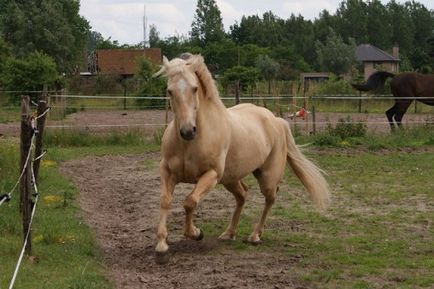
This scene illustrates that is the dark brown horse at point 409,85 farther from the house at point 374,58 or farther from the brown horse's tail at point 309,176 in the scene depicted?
the house at point 374,58

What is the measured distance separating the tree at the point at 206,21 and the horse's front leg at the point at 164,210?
75.9 metres

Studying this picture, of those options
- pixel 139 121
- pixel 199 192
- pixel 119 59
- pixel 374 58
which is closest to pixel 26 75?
pixel 139 121

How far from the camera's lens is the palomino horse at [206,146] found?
5.85 meters

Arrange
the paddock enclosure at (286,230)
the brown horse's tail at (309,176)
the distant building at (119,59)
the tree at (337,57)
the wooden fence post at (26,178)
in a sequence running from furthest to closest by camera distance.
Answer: the tree at (337,57), the distant building at (119,59), the brown horse's tail at (309,176), the wooden fence post at (26,178), the paddock enclosure at (286,230)

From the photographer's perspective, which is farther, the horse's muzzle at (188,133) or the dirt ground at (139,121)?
the dirt ground at (139,121)

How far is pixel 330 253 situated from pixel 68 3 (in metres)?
53.0

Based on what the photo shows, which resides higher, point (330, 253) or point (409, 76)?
point (409, 76)

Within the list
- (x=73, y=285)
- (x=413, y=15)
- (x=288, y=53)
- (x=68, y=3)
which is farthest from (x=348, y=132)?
(x=413, y=15)

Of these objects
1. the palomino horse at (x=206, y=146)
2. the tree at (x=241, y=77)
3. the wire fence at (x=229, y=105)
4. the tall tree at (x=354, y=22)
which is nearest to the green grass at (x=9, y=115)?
the wire fence at (x=229, y=105)

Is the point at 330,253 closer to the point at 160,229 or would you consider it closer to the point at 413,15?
the point at 160,229

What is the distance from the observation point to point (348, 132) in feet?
55.5

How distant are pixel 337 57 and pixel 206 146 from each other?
7289 centimetres

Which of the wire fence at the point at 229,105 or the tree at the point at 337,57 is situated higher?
the tree at the point at 337,57

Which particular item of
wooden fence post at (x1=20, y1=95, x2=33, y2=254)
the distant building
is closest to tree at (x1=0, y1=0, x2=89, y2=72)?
the distant building
